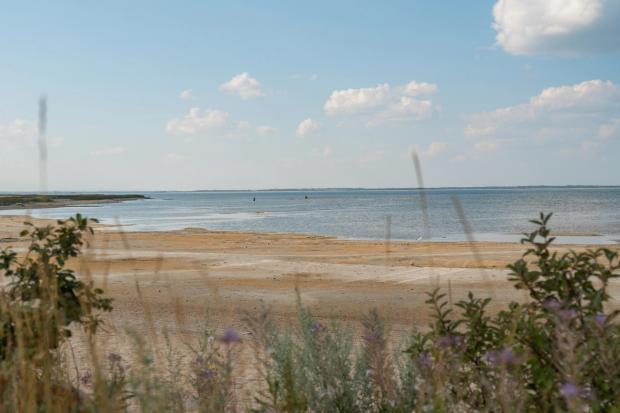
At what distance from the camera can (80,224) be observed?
434cm

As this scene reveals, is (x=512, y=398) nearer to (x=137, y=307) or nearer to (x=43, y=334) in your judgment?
(x=43, y=334)

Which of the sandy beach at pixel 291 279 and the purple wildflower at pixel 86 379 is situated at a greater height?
the purple wildflower at pixel 86 379

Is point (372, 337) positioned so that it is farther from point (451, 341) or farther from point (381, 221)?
point (381, 221)

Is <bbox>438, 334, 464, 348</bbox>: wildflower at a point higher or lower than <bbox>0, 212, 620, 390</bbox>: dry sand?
higher

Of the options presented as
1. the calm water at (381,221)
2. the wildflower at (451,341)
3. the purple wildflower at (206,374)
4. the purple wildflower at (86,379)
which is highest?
the wildflower at (451,341)

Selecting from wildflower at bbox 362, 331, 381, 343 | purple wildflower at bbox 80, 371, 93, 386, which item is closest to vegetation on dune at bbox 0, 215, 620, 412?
wildflower at bbox 362, 331, 381, 343

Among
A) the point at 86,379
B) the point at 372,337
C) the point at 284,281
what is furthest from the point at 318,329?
the point at 284,281

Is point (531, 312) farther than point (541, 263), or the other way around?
point (541, 263)

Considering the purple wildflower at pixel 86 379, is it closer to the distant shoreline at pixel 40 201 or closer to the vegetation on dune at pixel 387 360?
the vegetation on dune at pixel 387 360

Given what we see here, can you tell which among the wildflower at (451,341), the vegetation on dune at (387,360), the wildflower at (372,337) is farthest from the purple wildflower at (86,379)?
the wildflower at (451,341)

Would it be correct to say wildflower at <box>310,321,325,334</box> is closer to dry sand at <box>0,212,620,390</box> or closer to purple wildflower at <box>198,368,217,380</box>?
purple wildflower at <box>198,368,217,380</box>

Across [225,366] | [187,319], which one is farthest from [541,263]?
[187,319]

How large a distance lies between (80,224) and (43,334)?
1.07 metres

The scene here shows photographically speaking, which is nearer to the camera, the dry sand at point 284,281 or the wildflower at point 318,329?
the wildflower at point 318,329
